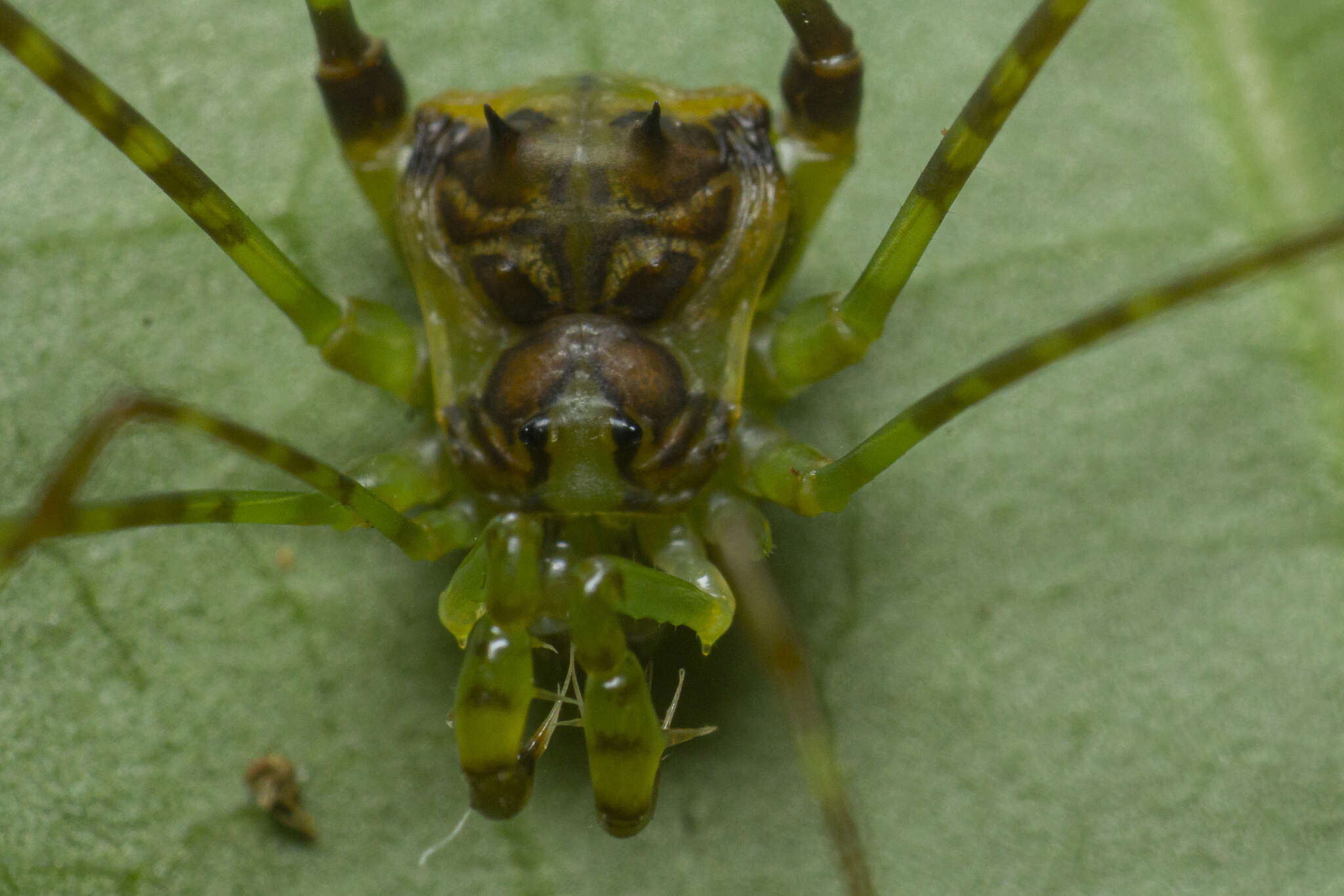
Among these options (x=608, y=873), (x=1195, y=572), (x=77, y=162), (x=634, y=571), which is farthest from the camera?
(x=77, y=162)

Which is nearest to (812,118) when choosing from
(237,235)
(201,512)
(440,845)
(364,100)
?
(364,100)

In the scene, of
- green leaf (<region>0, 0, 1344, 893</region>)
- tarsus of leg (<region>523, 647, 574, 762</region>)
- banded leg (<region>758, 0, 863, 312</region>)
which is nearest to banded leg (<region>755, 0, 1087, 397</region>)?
banded leg (<region>758, 0, 863, 312</region>)

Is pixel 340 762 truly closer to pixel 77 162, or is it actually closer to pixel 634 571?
pixel 634 571

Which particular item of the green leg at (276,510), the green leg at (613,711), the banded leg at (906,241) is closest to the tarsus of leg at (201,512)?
the green leg at (276,510)

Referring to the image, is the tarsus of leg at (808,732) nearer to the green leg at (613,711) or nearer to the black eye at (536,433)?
the green leg at (613,711)

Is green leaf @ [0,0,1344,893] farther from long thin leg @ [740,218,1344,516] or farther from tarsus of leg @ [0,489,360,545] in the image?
tarsus of leg @ [0,489,360,545]

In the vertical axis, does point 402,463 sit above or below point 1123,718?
above

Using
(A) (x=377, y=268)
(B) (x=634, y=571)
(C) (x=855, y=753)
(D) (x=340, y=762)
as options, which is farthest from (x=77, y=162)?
(C) (x=855, y=753)

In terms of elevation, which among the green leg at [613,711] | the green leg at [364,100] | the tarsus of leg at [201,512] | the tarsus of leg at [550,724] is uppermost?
the green leg at [364,100]
